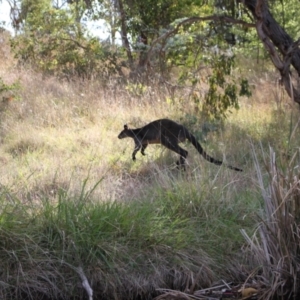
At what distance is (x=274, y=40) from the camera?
1011 cm

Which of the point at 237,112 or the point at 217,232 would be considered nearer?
the point at 217,232

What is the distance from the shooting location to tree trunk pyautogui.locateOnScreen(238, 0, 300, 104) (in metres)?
9.66

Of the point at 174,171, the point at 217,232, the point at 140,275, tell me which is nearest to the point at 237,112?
the point at 174,171

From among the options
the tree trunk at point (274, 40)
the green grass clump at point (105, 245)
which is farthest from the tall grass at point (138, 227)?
the tree trunk at point (274, 40)

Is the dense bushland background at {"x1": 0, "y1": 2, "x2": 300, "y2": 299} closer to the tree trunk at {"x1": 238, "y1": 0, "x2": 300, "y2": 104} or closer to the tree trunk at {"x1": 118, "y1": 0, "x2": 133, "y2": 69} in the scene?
the tree trunk at {"x1": 238, "y1": 0, "x2": 300, "y2": 104}

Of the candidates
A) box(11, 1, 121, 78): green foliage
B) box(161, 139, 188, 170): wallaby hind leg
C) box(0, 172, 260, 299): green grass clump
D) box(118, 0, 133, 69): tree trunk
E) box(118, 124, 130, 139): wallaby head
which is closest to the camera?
box(0, 172, 260, 299): green grass clump

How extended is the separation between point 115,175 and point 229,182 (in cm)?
224

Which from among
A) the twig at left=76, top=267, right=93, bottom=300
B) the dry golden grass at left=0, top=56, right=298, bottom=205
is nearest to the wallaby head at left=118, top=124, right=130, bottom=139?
the dry golden grass at left=0, top=56, right=298, bottom=205

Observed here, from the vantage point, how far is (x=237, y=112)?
1251 cm

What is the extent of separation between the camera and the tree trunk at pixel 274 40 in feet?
31.7

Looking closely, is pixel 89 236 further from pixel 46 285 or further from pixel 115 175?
pixel 115 175

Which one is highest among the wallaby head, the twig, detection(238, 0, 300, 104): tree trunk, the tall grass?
detection(238, 0, 300, 104): tree trunk

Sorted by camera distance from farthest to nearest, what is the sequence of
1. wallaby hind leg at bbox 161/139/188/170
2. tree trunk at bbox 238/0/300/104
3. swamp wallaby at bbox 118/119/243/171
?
tree trunk at bbox 238/0/300/104
swamp wallaby at bbox 118/119/243/171
wallaby hind leg at bbox 161/139/188/170

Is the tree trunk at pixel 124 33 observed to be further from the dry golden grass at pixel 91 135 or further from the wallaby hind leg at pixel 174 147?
the wallaby hind leg at pixel 174 147
